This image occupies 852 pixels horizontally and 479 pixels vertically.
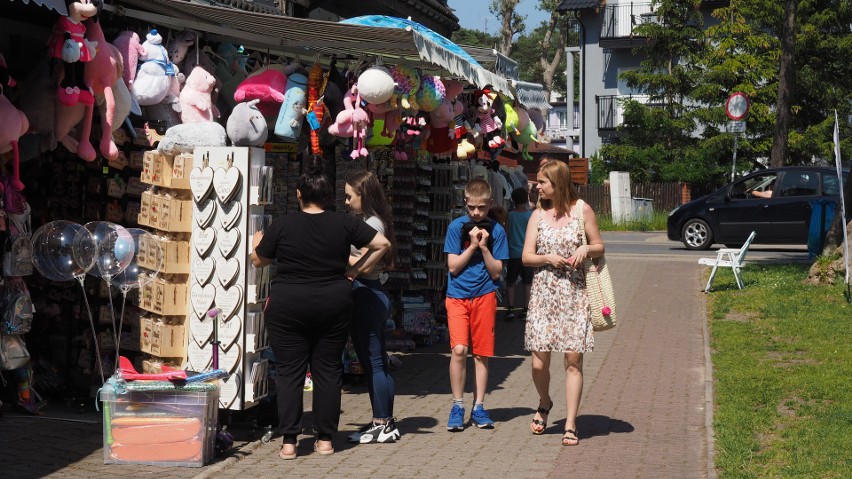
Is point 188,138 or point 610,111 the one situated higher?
point 610,111

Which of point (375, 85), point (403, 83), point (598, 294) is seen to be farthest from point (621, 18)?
point (598, 294)

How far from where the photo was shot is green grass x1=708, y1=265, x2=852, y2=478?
748 centimetres

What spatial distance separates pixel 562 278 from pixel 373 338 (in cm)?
136

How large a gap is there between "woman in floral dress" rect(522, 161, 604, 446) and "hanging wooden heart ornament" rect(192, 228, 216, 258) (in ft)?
7.02

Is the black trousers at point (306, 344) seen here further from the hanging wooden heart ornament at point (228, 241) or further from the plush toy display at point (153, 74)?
the plush toy display at point (153, 74)

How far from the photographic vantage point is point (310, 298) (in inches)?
285

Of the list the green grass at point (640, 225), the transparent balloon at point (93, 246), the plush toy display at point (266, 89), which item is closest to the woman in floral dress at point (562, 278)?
the plush toy display at point (266, 89)

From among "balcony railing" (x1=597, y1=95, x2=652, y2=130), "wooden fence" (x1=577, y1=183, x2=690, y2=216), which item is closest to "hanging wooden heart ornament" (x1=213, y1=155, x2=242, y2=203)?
"wooden fence" (x1=577, y1=183, x2=690, y2=216)

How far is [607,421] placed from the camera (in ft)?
29.1

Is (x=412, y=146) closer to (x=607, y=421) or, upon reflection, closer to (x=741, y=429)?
(x=607, y=421)

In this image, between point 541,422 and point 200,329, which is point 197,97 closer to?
point 200,329

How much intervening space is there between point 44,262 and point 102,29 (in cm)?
194

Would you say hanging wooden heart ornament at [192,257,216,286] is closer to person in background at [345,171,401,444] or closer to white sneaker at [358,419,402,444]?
person in background at [345,171,401,444]

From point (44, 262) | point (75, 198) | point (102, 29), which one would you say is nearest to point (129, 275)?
point (44, 262)
